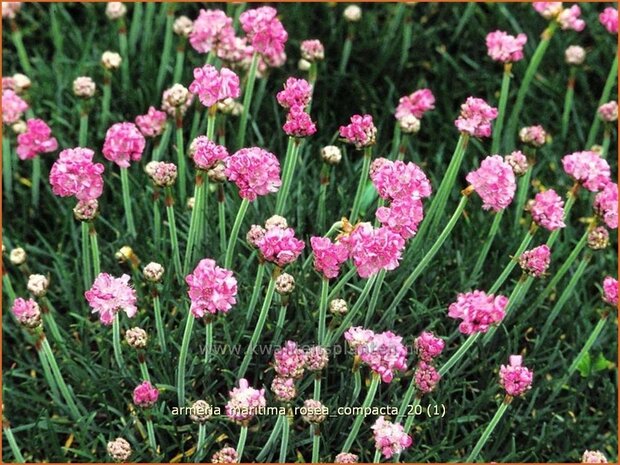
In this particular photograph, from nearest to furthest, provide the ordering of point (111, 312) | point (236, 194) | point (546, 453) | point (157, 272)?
point (111, 312) → point (157, 272) → point (546, 453) → point (236, 194)

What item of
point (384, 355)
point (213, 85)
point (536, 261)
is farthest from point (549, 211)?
point (213, 85)

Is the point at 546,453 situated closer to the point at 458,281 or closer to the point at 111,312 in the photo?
the point at 458,281

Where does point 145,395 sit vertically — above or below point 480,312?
below

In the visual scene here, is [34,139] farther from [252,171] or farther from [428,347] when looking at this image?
[428,347]

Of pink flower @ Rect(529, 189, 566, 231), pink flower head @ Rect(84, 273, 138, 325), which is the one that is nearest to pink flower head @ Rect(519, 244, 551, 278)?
pink flower @ Rect(529, 189, 566, 231)

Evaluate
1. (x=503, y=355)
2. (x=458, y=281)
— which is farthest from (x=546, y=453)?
(x=458, y=281)

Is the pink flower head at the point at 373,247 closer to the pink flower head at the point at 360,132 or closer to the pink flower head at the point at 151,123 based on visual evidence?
the pink flower head at the point at 360,132
